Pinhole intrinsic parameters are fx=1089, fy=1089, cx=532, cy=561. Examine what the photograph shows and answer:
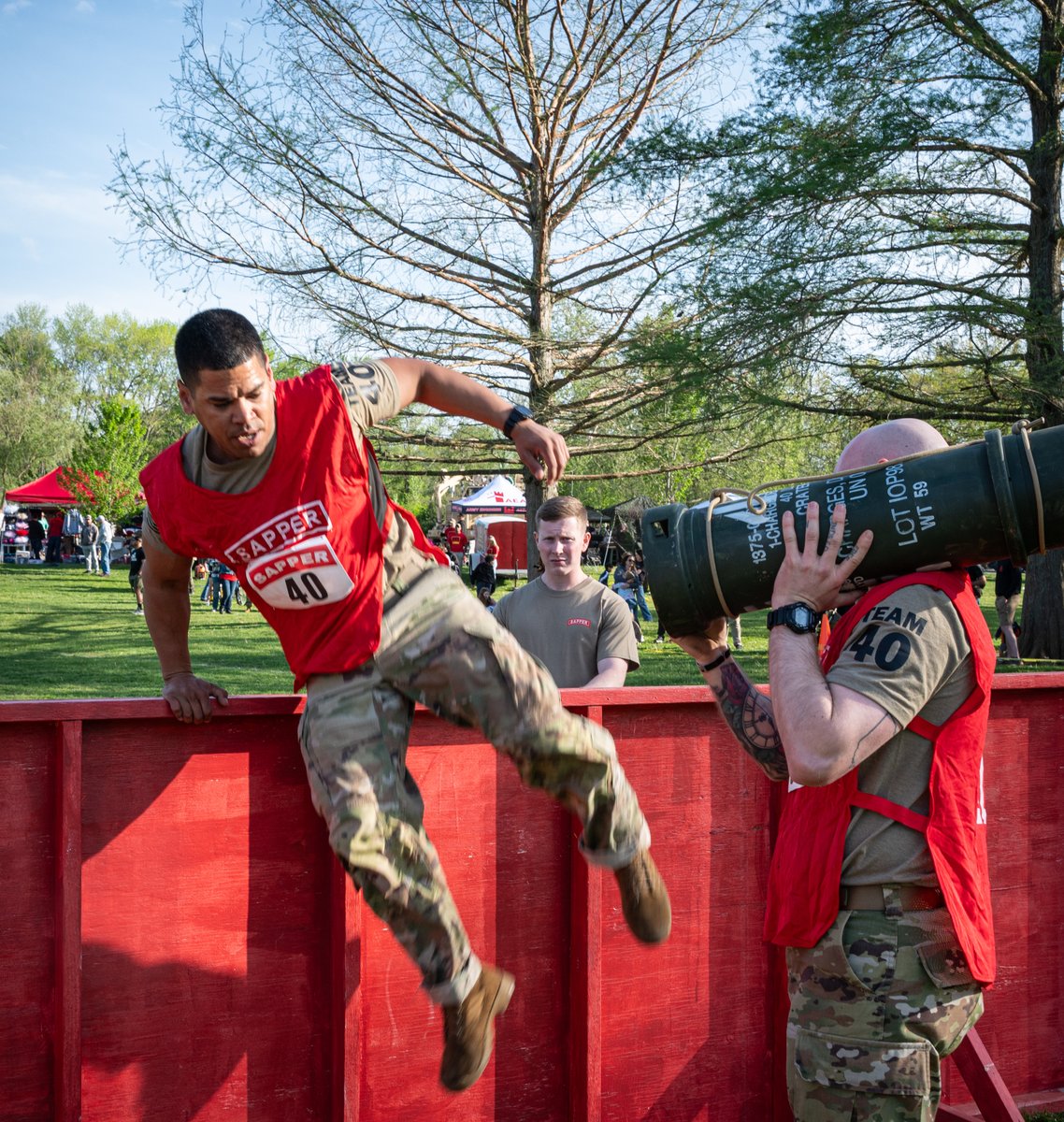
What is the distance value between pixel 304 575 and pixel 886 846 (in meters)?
1.42

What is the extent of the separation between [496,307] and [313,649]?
1070 cm

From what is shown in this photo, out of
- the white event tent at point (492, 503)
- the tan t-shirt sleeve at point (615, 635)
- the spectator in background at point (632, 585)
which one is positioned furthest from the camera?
the white event tent at point (492, 503)

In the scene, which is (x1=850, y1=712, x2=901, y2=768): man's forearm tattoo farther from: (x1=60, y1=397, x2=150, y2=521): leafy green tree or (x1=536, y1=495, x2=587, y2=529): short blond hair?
(x1=60, y1=397, x2=150, y2=521): leafy green tree

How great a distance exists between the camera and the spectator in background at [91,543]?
119ft

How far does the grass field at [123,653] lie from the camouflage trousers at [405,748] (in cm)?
754

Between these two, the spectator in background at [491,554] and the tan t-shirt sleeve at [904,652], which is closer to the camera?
the tan t-shirt sleeve at [904,652]

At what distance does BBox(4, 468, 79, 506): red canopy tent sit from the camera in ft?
141

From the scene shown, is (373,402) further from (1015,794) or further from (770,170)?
(770,170)

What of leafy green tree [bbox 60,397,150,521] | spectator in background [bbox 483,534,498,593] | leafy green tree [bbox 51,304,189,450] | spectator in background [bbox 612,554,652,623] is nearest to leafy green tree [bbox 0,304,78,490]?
leafy green tree [bbox 51,304,189,450]

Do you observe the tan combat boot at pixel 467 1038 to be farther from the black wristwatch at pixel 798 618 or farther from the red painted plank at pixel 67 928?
the black wristwatch at pixel 798 618

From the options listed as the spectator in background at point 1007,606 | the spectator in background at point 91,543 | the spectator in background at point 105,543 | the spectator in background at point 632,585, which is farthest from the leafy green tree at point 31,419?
the spectator in background at point 1007,606

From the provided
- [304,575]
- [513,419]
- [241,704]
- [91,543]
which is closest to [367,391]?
[513,419]

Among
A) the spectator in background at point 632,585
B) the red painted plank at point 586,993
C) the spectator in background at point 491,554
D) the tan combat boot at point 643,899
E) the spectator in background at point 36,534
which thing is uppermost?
the spectator in background at point 36,534

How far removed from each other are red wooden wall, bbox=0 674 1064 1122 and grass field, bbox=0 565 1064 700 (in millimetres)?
6678
